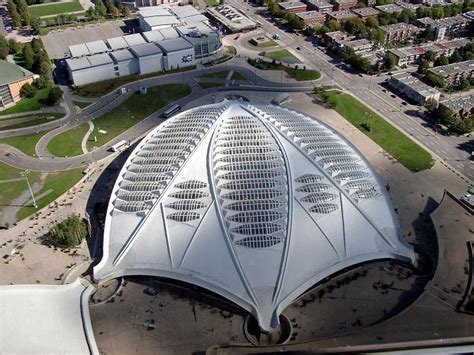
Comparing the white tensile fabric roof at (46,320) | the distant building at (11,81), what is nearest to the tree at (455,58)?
the distant building at (11,81)

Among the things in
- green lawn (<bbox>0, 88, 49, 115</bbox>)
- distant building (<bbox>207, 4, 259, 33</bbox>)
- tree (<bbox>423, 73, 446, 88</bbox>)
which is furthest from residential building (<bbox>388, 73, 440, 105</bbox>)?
green lawn (<bbox>0, 88, 49, 115</bbox>)

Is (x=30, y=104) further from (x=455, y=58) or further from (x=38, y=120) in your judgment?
(x=455, y=58)

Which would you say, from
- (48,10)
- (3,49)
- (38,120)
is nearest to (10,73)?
(38,120)

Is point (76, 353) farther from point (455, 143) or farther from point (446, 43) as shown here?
point (446, 43)

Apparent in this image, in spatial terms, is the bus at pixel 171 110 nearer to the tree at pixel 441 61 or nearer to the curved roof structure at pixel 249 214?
the curved roof structure at pixel 249 214

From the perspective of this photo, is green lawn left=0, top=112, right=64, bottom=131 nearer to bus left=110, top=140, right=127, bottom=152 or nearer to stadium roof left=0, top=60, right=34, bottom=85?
stadium roof left=0, top=60, right=34, bottom=85

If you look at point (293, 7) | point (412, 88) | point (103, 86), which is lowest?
point (103, 86)
